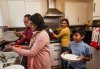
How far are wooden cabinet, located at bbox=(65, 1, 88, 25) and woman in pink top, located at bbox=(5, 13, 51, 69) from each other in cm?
256

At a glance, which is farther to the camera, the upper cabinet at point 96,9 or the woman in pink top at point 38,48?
the upper cabinet at point 96,9

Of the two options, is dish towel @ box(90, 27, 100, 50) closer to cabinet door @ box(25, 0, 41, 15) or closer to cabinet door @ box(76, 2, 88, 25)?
cabinet door @ box(76, 2, 88, 25)

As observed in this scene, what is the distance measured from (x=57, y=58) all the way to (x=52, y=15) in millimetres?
1173

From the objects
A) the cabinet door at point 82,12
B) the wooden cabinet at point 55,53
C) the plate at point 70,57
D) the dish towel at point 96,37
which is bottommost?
the wooden cabinet at point 55,53

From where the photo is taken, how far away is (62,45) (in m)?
3.42

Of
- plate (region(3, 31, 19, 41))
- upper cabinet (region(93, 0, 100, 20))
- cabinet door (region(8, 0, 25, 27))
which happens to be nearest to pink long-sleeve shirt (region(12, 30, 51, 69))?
plate (region(3, 31, 19, 41))

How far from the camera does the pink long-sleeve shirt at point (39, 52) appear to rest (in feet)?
4.75

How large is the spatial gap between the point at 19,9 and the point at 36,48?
2.37 m

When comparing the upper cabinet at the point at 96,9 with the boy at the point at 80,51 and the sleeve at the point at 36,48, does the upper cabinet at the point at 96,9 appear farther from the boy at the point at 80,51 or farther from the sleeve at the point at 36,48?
the sleeve at the point at 36,48

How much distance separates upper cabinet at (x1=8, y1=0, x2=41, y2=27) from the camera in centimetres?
356

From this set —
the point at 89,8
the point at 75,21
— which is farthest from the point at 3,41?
the point at 89,8

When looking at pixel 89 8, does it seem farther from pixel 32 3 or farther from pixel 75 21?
pixel 32 3

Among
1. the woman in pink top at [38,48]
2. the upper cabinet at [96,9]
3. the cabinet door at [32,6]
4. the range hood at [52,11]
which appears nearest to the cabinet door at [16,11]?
the cabinet door at [32,6]

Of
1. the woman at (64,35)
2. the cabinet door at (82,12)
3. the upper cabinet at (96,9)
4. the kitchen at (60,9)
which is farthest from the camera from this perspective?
the cabinet door at (82,12)
